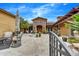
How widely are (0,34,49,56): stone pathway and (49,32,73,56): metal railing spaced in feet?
0.17

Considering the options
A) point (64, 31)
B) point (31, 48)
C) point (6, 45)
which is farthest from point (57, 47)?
point (6, 45)

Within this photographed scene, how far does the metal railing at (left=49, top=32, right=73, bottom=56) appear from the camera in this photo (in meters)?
2.27

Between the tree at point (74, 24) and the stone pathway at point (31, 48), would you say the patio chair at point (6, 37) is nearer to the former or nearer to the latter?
the stone pathway at point (31, 48)

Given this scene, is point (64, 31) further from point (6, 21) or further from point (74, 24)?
point (6, 21)

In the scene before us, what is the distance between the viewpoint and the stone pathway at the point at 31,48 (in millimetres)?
2432

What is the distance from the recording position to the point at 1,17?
2.47 m

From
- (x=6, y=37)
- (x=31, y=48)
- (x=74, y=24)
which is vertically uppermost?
(x=74, y=24)

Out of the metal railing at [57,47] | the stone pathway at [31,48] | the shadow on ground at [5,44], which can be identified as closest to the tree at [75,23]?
the metal railing at [57,47]

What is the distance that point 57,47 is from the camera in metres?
2.39

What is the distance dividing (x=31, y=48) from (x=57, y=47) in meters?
0.34

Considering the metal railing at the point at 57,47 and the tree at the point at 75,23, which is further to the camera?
the tree at the point at 75,23

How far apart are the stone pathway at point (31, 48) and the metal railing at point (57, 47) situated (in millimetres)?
52

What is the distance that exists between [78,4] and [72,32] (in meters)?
0.37

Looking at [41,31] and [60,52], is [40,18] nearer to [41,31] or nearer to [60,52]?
[41,31]
